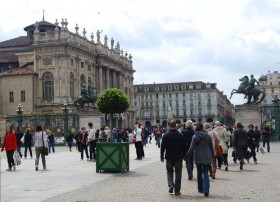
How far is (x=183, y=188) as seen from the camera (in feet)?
41.6

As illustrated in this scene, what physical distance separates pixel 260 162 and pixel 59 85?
1967 inches

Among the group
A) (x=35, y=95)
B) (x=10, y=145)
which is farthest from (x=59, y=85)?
(x=10, y=145)

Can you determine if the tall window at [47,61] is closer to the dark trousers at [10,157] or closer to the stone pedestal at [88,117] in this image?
the stone pedestal at [88,117]

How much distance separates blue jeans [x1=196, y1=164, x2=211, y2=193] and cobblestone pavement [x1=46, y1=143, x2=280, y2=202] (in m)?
0.18

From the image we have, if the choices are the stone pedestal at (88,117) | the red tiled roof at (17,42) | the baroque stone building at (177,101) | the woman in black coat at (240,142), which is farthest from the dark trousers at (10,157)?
the baroque stone building at (177,101)

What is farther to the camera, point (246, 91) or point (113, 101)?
point (113, 101)

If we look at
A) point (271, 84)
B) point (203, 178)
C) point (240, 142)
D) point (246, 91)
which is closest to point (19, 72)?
point (246, 91)

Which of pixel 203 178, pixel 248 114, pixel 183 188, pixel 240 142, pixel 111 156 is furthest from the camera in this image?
pixel 248 114

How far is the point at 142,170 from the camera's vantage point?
58.7 feet

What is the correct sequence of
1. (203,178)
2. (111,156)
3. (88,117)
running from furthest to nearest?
(88,117), (111,156), (203,178)

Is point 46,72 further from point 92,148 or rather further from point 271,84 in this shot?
point 271,84

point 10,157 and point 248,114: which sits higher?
point 248,114

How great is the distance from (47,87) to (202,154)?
191 feet

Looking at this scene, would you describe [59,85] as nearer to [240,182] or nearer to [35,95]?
[35,95]
